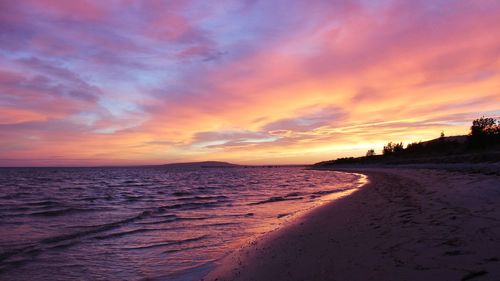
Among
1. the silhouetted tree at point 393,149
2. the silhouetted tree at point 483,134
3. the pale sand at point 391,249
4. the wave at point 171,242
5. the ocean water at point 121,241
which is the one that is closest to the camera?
the pale sand at point 391,249

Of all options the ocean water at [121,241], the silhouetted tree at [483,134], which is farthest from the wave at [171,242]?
the silhouetted tree at [483,134]

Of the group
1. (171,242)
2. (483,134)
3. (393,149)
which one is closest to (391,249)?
(171,242)

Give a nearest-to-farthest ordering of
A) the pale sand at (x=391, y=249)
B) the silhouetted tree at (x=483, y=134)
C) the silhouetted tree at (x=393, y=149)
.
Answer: the pale sand at (x=391, y=249) → the silhouetted tree at (x=483, y=134) → the silhouetted tree at (x=393, y=149)

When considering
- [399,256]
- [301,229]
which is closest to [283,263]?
[399,256]

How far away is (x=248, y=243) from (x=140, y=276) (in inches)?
142

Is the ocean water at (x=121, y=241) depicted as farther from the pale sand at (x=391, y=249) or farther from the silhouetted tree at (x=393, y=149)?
the silhouetted tree at (x=393, y=149)

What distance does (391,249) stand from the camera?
688 centimetres

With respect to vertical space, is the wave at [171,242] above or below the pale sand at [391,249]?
below

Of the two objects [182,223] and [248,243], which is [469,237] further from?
[182,223]

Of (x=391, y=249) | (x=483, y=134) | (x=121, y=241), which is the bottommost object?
(x=121, y=241)

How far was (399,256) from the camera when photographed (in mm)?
6293

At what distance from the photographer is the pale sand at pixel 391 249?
541cm

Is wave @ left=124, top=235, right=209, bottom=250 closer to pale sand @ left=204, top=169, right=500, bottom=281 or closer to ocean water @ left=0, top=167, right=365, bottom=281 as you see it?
ocean water @ left=0, top=167, right=365, bottom=281

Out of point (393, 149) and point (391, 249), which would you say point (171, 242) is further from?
point (393, 149)
